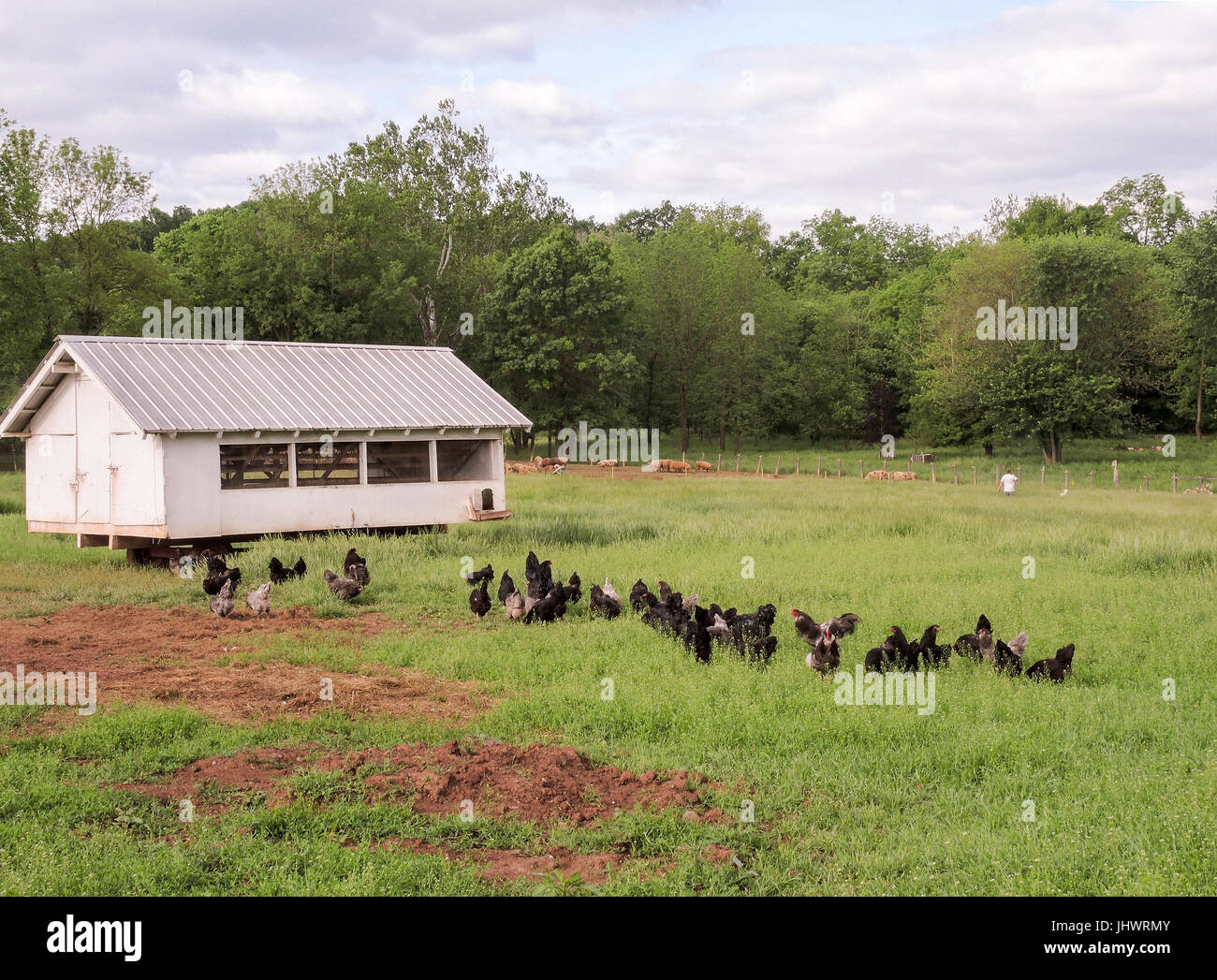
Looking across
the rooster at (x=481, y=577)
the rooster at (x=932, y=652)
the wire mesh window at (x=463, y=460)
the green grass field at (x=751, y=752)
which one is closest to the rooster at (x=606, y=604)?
the green grass field at (x=751, y=752)

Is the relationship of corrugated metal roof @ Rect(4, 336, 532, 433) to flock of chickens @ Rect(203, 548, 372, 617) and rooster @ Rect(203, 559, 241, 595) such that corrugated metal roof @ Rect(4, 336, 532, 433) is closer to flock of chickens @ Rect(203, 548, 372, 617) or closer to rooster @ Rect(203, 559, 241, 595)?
flock of chickens @ Rect(203, 548, 372, 617)

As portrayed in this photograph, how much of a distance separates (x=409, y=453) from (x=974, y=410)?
52.5 meters

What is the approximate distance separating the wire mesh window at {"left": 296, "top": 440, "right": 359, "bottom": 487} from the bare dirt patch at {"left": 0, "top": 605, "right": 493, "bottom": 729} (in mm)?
7221

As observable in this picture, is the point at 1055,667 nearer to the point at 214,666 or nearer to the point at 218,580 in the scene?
the point at 214,666

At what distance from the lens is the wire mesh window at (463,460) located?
84.8ft

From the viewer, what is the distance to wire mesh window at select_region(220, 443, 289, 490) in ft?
72.6

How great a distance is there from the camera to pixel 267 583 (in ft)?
52.9

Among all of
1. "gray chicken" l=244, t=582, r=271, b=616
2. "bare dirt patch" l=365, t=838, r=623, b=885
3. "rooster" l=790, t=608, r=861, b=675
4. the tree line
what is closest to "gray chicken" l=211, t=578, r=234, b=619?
"gray chicken" l=244, t=582, r=271, b=616

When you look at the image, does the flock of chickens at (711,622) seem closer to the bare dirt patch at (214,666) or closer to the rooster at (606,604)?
the rooster at (606,604)

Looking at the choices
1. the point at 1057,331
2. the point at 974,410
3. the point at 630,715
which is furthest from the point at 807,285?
the point at 630,715

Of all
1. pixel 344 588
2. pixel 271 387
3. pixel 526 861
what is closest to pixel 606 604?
pixel 344 588

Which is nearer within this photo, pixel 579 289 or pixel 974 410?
pixel 579 289

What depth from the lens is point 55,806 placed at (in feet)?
25.5
